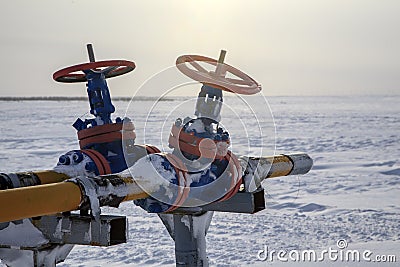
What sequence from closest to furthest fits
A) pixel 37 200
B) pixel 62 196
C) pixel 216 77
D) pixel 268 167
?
pixel 37 200 < pixel 62 196 < pixel 216 77 < pixel 268 167

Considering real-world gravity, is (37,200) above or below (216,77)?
below

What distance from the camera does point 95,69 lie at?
15.5 ft

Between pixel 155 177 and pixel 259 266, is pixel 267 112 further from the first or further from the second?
pixel 259 266

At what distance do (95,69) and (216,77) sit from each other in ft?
2.67

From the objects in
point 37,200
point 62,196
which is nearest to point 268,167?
point 62,196

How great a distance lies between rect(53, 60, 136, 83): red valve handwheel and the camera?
14.8 ft

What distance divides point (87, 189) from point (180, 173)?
87 cm

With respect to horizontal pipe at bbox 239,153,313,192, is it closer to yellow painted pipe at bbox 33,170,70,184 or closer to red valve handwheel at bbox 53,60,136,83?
red valve handwheel at bbox 53,60,136,83

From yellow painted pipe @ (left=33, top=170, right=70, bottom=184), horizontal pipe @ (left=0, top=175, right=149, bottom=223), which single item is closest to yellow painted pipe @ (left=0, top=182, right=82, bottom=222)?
horizontal pipe @ (left=0, top=175, right=149, bottom=223)

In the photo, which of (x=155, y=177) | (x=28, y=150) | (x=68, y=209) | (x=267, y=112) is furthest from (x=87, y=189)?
(x=28, y=150)

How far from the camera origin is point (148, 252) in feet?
23.7

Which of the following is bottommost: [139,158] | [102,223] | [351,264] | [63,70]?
[351,264]

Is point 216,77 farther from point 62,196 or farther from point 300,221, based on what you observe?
point 300,221

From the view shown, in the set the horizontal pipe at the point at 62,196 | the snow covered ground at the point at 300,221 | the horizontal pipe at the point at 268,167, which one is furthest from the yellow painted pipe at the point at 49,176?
the horizontal pipe at the point at 268,167
